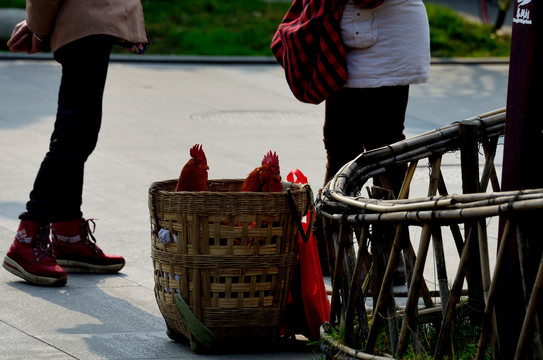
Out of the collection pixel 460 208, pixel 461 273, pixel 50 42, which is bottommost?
pixel 461 273

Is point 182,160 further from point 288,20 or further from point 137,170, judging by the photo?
point 288,20

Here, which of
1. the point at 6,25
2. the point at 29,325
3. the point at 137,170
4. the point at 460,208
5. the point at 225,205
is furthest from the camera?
the point at 6,25

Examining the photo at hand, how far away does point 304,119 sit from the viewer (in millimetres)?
9117

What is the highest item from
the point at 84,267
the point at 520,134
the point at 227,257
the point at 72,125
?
the point at 520,134

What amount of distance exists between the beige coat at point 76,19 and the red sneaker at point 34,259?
2.79 feet

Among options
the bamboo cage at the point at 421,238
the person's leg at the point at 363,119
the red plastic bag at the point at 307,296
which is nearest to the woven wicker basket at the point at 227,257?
the red plastic bag at the point at 307,296

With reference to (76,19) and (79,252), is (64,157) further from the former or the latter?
(76,19)

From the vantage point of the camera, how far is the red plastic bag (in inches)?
145

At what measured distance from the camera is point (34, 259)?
4.39 meters

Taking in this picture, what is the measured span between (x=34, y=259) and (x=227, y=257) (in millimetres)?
1293

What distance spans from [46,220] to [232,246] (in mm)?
1352

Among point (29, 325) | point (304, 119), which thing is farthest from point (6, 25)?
point (29, 325)

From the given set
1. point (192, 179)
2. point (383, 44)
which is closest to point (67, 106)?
point (192, 179)

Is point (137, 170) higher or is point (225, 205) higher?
point (225, 205)
